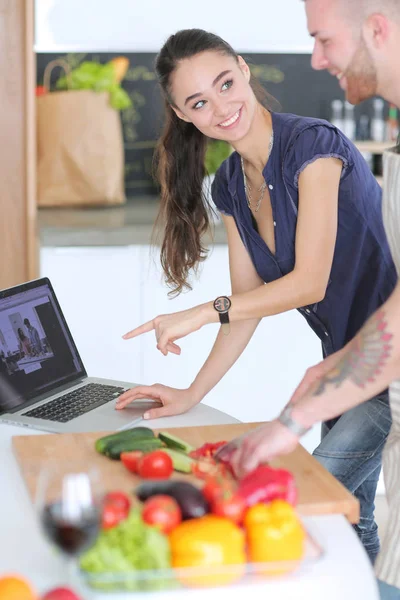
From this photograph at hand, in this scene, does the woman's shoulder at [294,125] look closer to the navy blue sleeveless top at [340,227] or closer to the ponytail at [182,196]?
the navy blue sleeveless top at [340,227]

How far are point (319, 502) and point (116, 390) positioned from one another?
734 millimetres

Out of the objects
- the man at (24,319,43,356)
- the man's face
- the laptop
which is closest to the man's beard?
the man's face

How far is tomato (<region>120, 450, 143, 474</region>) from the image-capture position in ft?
4.58

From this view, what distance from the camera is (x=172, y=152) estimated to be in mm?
2096

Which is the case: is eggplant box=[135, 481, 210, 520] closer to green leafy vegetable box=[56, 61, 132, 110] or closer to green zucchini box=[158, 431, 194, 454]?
green zucchini box=[158, 431, 194, 454]

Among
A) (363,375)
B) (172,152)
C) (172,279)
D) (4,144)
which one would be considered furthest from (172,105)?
(4,144)

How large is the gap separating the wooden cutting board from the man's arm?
0.08m

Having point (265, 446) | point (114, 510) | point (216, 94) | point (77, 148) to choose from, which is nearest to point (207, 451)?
point (265, 446)

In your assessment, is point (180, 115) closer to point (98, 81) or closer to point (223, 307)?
point (223, 307)

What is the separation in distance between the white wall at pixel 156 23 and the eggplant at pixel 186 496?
248cm

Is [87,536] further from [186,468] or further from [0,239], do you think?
[0,239]

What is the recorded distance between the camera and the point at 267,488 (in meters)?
1.19

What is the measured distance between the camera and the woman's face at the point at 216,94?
1840 millimetres

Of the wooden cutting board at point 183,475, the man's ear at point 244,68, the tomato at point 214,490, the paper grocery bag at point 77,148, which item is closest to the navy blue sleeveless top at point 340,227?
the man's ear at point 244,68
